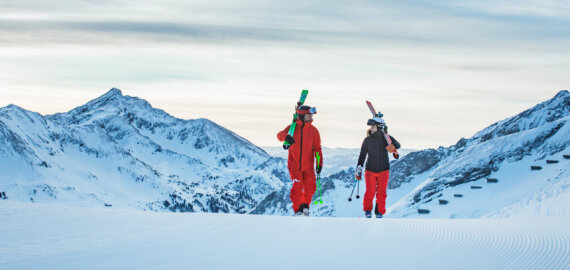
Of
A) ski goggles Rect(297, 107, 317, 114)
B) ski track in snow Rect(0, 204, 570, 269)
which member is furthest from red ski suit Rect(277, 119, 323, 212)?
ski track in snow Rect(0, 204, 570, 269)

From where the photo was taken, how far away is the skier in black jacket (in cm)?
1800

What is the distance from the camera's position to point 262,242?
922cm

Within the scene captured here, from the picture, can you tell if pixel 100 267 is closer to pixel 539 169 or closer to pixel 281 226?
pixel 281 226

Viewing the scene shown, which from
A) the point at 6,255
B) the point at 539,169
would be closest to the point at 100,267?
the point at 6,255

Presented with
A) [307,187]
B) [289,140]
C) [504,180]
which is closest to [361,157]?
[307,187]

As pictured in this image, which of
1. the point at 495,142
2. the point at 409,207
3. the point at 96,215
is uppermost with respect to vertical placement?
the point at 96,215

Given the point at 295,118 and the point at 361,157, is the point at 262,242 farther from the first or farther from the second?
the point at 361,157

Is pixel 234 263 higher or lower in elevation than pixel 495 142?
higher

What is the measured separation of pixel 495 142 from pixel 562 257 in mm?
69346

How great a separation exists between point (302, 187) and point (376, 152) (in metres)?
2.49

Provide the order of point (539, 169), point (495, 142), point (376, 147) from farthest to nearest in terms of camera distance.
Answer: point (495, 142) → point (539, 169) → point (376, 147)

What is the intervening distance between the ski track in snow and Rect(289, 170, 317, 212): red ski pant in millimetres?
4841

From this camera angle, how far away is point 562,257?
820 cm

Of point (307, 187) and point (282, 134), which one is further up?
point (282, 134)
